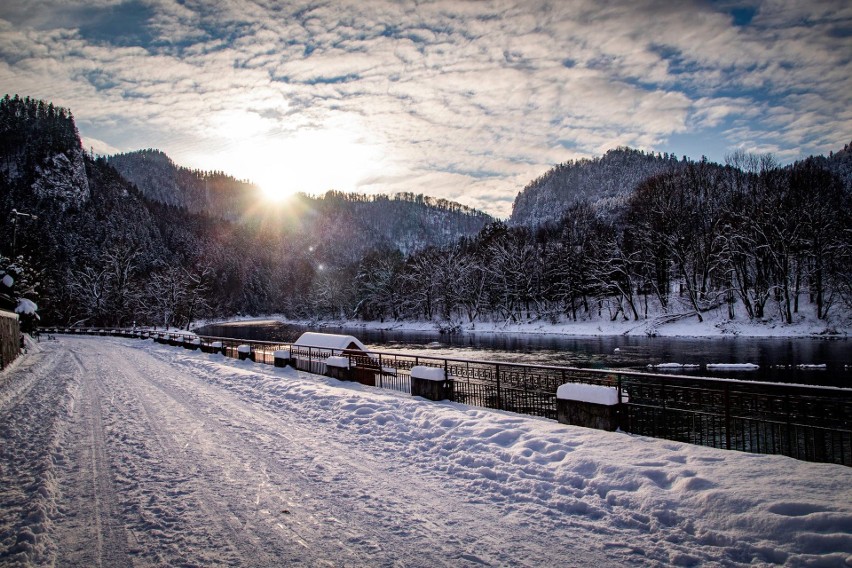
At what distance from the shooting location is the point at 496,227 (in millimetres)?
75250

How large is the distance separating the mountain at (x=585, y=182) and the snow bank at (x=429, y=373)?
480ft

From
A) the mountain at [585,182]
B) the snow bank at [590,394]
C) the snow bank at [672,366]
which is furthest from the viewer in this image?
the mountain at [585,182]

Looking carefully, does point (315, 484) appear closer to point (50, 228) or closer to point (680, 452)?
point (680, 452)

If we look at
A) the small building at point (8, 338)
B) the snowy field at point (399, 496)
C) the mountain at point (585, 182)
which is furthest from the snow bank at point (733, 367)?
the mountain at point (585, 182)

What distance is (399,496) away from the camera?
19.2ft

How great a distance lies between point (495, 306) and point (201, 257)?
393 feet

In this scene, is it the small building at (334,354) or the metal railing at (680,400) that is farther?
the small building at (334,354)

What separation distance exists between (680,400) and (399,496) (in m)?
8.46

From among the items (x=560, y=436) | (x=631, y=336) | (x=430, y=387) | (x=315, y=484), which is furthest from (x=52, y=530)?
(x=631, y=336)

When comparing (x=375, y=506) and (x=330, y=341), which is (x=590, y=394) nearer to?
(x=375, y=506)

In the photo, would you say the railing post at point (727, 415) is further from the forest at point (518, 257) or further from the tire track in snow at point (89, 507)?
the forest at point (518, 257)

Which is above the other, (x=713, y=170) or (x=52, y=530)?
(x=713, y=170)

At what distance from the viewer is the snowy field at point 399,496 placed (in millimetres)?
4383

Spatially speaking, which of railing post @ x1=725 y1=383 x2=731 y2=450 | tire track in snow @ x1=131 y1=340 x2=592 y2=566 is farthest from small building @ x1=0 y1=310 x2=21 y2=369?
railing post @ x1=725 y1=383 x2=731 y2=450
